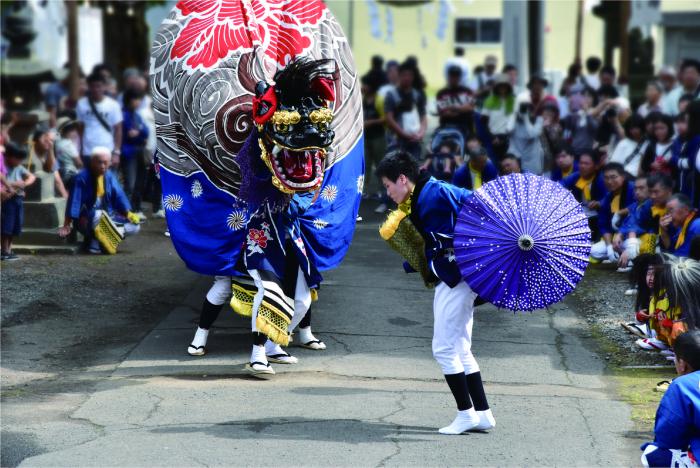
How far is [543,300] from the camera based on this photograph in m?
5.75

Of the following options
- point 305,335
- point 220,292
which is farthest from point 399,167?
point 305,335

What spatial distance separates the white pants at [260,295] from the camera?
7.29m

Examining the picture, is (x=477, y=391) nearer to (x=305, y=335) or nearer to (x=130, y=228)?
(x=305, y=335)

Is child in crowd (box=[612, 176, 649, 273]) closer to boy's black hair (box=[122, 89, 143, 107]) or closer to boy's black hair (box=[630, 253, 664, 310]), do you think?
boy's black hair (box=[630, 253, 664, 310])

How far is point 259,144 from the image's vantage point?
714 cm

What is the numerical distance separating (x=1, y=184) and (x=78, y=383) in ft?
13.0

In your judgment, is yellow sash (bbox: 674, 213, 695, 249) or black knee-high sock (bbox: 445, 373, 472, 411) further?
yellow sash (bbox: 674, 213, 695, 249)

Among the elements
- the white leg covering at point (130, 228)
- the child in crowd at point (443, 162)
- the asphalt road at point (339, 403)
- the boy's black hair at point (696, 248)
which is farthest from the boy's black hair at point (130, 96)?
the boy's black hair at point (696, 248)

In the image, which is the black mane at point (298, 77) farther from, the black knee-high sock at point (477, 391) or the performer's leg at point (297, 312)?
the black knee-high sock at point (477, 391)

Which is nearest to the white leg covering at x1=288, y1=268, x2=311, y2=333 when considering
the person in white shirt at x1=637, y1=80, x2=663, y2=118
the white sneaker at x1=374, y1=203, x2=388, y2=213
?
the white sneaker at x1=374, y1=203, x2=388, y2=213

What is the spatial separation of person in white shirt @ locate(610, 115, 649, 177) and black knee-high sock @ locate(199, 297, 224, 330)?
19.5 ft

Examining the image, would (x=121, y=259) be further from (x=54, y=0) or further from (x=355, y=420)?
(x=54, y=0)

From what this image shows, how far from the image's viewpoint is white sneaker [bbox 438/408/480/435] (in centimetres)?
609

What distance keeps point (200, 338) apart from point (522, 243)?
3.05 meters
